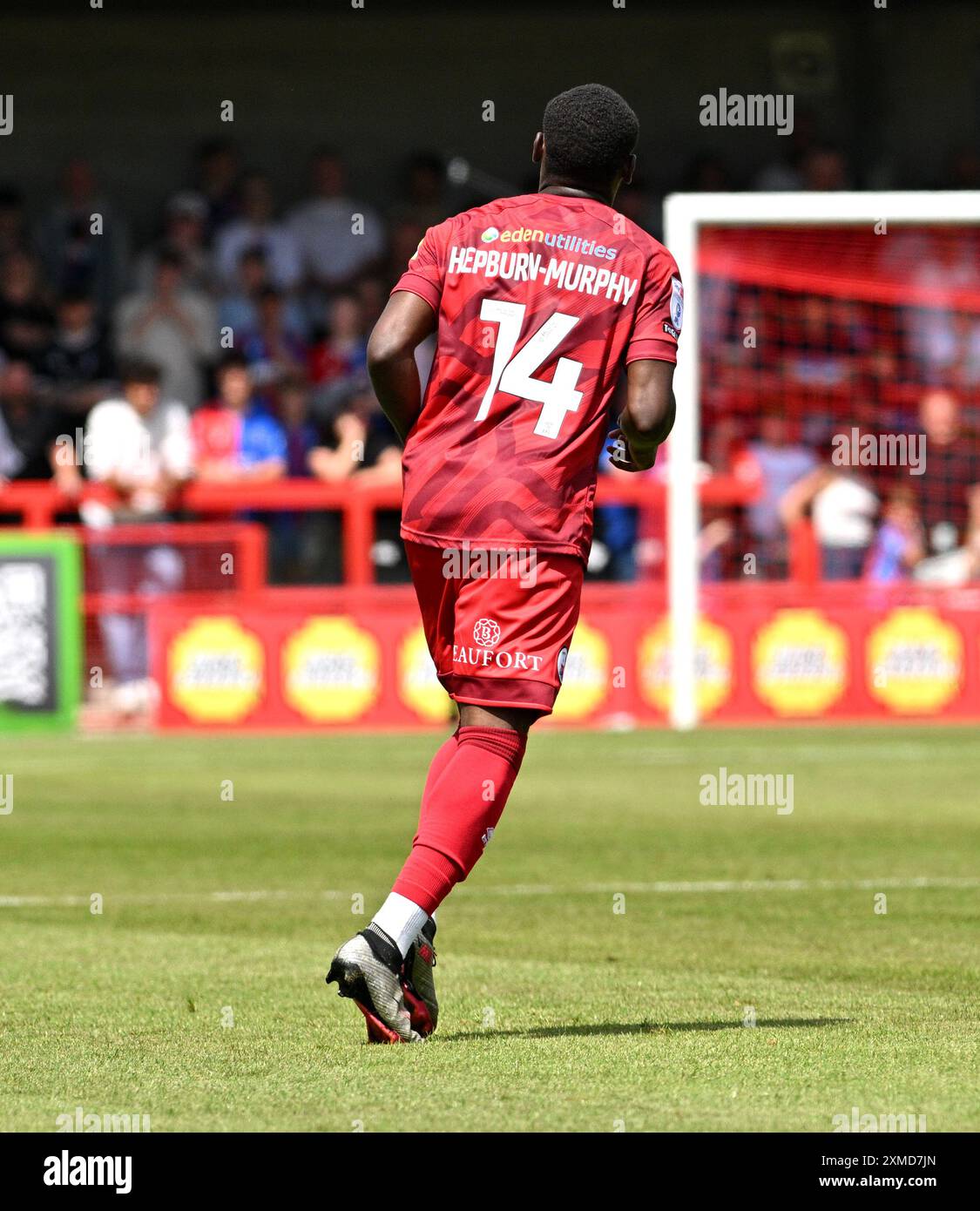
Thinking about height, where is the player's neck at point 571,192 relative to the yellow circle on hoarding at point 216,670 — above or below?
above

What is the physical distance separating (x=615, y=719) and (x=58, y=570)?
4255 millimetres

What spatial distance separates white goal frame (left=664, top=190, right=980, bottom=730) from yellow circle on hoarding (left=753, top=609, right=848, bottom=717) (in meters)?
0.63

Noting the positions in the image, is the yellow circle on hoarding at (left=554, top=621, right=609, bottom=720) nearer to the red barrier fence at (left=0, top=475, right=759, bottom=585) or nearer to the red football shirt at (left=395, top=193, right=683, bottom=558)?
the red barrier fence at (left=0, top=475, right=759, bottom=585)

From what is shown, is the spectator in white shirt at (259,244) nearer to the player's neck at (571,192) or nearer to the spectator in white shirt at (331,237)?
the spectator in white shirt at (331,237)

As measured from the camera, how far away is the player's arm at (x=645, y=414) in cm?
549

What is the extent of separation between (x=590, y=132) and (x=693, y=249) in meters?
12.7

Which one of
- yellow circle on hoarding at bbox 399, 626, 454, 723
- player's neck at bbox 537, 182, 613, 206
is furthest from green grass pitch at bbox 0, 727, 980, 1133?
yellow circle on hoarding at bbox 399, 626, 454, 723

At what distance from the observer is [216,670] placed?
18.1 meters

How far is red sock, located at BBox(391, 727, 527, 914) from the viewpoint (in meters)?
5.41

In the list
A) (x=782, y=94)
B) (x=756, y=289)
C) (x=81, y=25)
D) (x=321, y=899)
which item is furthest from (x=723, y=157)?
(x=321, y=899)

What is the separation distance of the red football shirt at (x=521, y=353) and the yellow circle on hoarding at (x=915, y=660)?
13.0 m

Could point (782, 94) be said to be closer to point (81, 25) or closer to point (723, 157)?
point (723, 157)

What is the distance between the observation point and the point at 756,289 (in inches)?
824

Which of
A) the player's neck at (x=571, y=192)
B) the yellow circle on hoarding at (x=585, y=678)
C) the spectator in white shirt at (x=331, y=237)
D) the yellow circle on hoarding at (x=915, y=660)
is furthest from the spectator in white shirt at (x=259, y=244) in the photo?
the player's neck at (x=571, y=192)
